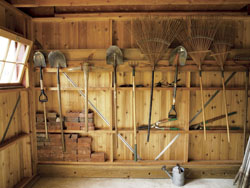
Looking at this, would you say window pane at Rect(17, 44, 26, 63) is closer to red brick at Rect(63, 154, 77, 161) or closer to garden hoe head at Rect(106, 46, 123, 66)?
garden hoe head at Rect(106, 46, 123, 66)

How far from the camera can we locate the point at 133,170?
303cm

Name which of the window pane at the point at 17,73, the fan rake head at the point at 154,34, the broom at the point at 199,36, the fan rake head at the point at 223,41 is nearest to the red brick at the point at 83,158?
the window pane at the point at 17,73

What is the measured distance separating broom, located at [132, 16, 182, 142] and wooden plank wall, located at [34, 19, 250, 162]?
0.73 ft

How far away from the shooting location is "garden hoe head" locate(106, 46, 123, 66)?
2795mm

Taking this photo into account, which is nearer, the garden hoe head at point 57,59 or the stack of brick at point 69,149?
the garden hoe head at point 57,59

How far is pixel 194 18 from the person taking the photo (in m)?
2.81

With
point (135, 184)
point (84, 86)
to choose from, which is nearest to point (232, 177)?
point (135, 184)

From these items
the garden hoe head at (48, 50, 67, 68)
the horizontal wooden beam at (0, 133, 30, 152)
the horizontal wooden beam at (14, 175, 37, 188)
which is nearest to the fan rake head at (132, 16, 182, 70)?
the garden hoe head at (48, 50, 67, 68)

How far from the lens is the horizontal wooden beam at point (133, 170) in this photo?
3020mm

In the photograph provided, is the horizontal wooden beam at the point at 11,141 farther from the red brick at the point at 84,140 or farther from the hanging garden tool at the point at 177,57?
the hanging garden tool at the point at 177,57

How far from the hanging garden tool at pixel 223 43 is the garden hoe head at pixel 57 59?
7.97 feet

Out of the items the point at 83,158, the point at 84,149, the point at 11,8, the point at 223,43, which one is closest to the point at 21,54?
the point at 11,8

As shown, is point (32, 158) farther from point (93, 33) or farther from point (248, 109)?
point (248, 109)

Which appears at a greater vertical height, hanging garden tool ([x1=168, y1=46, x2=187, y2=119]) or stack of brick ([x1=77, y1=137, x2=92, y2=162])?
hanging garden tool ([x1=168, y1=46, x2=187, y2=119])
